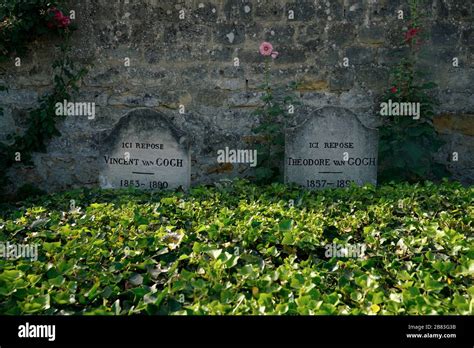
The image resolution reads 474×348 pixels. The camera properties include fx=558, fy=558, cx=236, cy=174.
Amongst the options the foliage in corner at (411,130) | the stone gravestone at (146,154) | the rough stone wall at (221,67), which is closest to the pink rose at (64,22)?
the rough stone wall at (221,67)

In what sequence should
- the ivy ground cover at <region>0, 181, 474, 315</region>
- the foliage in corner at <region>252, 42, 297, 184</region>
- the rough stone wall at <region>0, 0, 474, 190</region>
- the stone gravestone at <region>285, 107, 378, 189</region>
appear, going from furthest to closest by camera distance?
the rough stone wall at <region>0, 0, 474, 190</region> < the foliage in corner at <region>252, 42, 297, 184</region> < the stone gravestone at <region>285, 107, 378, 189</region> < the ivy ground cover at <region>0, 181, 474, 315</region>

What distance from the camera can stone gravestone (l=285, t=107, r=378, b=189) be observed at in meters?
5.32

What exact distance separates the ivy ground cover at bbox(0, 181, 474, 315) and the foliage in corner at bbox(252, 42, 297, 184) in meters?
1.36

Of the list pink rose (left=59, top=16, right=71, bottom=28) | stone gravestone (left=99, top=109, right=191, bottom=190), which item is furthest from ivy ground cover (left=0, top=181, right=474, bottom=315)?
pink rose (left=59, top=16, right=71, bottom=28)

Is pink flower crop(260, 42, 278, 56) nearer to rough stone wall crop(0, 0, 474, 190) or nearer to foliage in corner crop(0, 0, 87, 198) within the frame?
rough stone wall crop(0, 0, 474, 190)

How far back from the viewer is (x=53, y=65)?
6000 millimetres

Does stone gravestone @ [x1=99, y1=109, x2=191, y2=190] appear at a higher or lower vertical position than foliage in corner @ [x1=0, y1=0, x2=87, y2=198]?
lower

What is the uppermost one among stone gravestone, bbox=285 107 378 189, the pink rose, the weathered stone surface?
the pink rose

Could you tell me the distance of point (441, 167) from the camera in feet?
18.5

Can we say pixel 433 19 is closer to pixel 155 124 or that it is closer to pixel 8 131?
pixel 155 124

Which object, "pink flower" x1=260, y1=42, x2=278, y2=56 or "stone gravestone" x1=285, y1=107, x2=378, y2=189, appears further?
"pink flower" x1=260, y1=42, x2=278, y2=56

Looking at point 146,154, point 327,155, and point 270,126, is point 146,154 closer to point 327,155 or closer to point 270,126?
point 270,126

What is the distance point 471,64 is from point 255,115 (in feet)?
7.61
